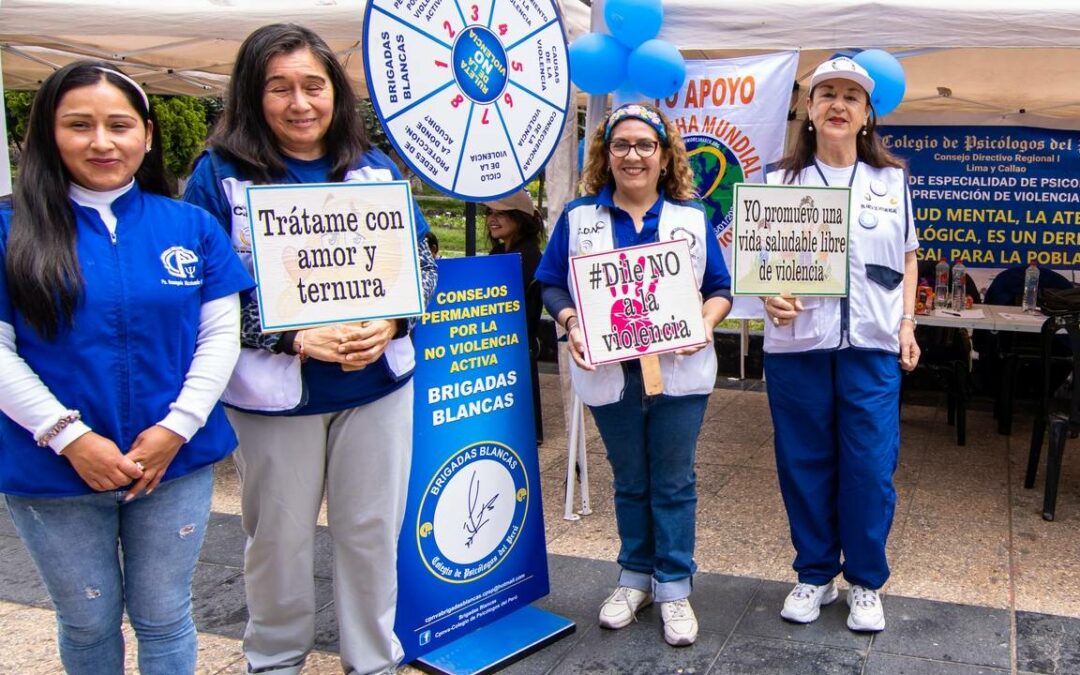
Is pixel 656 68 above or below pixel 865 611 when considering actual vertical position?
above

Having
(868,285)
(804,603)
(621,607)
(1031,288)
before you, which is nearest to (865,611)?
(804,603)

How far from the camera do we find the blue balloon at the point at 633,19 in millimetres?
4352

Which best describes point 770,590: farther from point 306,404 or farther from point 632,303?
point 306,404

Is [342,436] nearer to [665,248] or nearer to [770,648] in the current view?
[665,248]

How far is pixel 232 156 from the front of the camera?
8.18 ft

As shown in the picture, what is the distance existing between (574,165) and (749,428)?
8.94ft

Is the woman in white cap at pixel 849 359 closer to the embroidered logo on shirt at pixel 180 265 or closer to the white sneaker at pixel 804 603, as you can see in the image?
the white sneaker at pixel 804 603

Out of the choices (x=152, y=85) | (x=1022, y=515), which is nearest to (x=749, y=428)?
(x=1022, y=515)

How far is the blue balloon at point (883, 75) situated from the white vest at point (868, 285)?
1.40 meters

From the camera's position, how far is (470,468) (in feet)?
10.6

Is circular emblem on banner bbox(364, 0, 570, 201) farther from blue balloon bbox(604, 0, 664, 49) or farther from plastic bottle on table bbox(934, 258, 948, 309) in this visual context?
plastic bottle on table bbox(934, 258, 948, 309)

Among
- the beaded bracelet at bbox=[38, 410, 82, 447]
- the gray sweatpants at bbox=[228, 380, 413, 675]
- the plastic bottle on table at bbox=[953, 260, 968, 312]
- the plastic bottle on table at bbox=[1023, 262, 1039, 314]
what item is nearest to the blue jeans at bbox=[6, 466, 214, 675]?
the beaded bracelet at bbox=[38, 410, 82, 447]

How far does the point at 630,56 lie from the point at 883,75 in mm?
1201

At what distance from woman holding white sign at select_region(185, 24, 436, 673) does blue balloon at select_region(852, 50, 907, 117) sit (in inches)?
106
